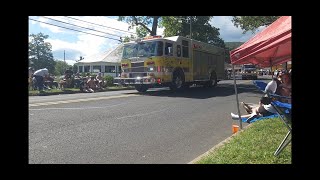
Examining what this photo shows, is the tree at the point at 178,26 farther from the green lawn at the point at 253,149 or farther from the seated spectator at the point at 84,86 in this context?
the green lawn at the point at 253,149

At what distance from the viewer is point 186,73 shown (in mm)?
19406

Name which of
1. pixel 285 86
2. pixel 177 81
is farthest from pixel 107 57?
pixel 285 86

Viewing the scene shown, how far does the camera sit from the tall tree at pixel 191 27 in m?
42.4

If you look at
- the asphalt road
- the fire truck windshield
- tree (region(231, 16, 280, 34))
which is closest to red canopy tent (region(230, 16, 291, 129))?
the asphalt road

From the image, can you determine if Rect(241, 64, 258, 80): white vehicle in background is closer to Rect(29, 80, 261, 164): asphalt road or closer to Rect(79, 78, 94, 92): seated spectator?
Rect(79, 78, 94, 92): seated spectator

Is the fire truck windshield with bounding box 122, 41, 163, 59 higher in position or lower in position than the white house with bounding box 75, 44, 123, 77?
lower

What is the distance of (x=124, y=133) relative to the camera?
7.43m

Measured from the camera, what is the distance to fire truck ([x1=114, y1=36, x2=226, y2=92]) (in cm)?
1705

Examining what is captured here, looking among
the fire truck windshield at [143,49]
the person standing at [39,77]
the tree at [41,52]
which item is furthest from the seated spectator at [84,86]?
the tree at [41,52]

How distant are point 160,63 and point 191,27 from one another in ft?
84.3

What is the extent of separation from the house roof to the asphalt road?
1417 inches

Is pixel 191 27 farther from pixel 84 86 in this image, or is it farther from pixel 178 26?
pixel 84 86
